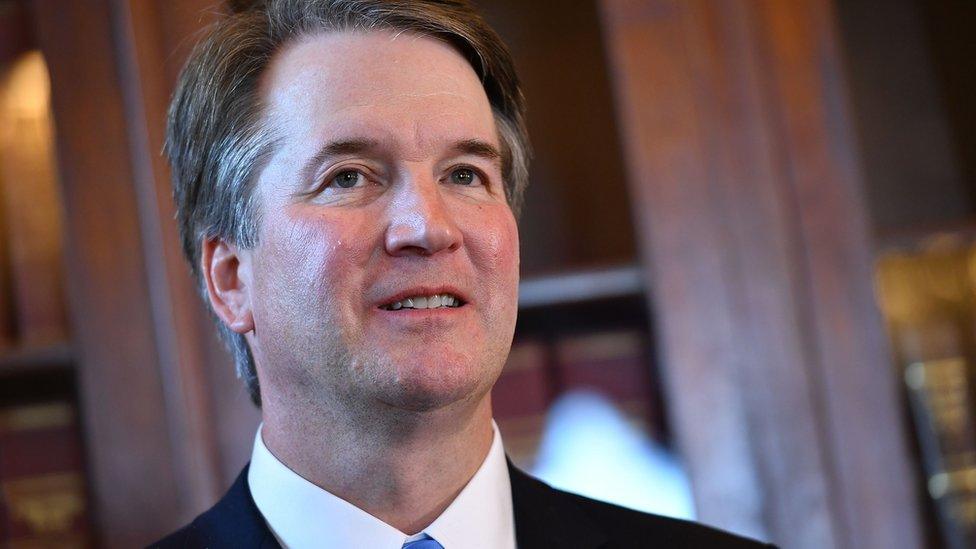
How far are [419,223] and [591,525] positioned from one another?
1.27ft

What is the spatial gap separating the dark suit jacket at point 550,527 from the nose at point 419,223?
30 centimetres

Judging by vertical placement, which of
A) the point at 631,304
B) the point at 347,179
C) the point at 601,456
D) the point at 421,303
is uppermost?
the point at 347,179

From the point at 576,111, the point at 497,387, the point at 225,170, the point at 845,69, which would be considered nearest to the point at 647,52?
the point at 576,111

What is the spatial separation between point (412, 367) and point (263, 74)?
381 mm

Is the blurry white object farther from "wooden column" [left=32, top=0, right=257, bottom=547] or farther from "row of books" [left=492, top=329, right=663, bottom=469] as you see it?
"wooden column" [left=32, top=0, right=257, bottom=547]

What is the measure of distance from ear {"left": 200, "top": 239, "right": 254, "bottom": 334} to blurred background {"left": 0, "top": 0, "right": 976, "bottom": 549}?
10.3 inches

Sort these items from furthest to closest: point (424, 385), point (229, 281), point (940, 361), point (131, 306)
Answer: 1. point (940, 361)
2. point (131, 306)
3. point (229, 281)
4. point (424, 385)

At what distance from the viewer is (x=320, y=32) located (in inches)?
45.9

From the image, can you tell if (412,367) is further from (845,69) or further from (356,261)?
(845,69)

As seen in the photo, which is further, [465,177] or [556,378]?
[556,378]

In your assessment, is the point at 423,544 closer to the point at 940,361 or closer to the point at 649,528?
the point at 649,528

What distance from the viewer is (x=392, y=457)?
1.06 meters

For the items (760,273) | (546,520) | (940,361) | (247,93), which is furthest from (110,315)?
(940,361)

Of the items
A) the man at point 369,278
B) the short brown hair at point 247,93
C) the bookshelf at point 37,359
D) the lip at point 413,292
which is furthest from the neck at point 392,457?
the bookshelf at point 37,359
